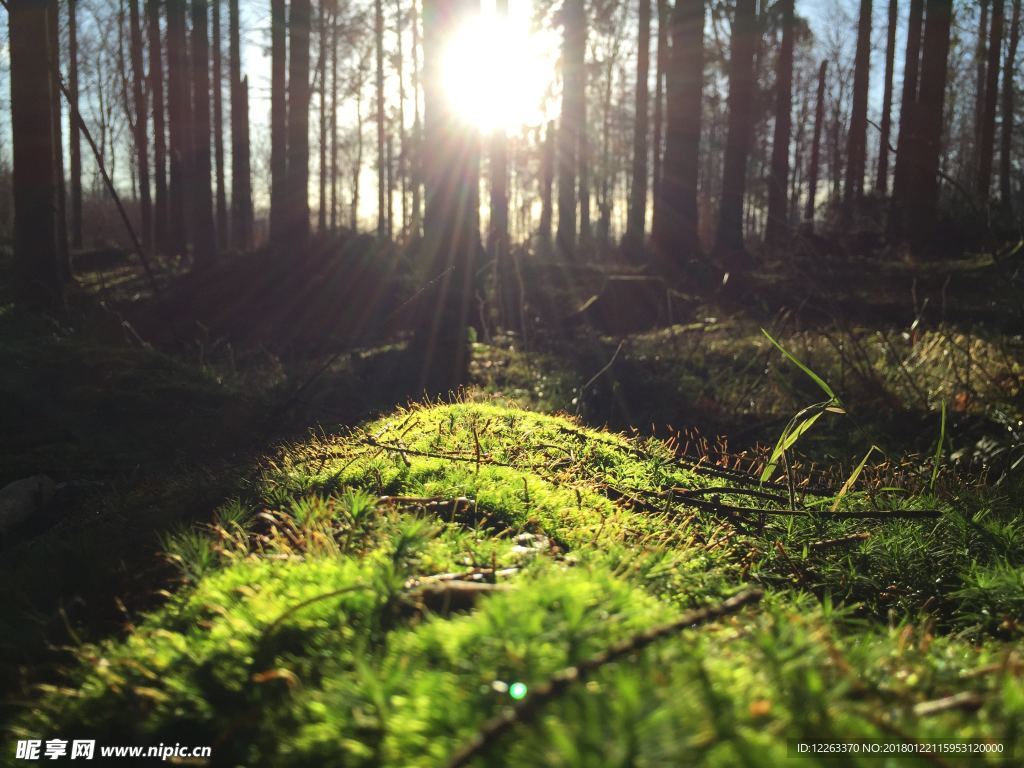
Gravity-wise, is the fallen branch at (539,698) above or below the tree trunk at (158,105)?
below

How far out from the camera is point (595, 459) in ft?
13.2

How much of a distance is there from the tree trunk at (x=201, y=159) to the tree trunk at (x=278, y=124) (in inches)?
56.3

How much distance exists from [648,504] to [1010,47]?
111ft

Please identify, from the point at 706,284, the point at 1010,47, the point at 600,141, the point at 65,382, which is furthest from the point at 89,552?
the point at 600,141

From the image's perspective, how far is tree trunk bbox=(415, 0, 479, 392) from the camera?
11.0m

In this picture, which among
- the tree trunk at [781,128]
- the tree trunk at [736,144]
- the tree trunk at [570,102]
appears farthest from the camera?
the tree trunk at [570,102]

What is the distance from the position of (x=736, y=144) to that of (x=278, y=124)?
425 inches

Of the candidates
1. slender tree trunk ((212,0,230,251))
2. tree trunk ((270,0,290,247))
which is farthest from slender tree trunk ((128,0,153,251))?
tree trunk ((270,0,290,247))

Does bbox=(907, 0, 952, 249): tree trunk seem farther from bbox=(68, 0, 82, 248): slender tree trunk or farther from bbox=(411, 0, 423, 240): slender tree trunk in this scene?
bbox=(68, 0, 82, 248): slender tree trunk

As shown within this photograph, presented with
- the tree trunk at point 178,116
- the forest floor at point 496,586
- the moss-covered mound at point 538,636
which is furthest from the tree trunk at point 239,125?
the moss-covered mound at point 538,636

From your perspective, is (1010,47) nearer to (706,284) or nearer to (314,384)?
(706,284)

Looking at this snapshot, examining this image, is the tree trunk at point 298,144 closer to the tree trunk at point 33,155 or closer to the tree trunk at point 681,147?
the tree trunk at point 33,155

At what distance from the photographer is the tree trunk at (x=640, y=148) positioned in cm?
2331

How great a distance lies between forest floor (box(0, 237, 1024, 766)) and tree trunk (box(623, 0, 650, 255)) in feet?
59.4
